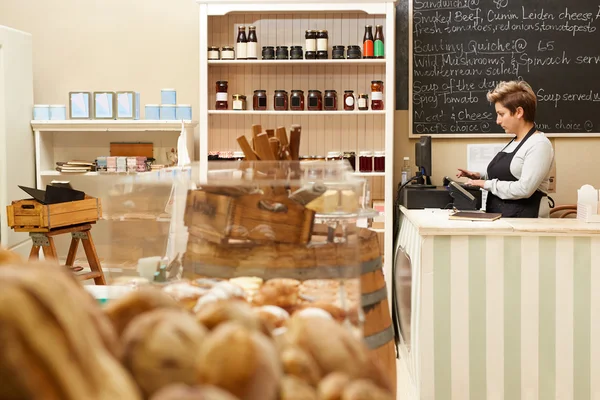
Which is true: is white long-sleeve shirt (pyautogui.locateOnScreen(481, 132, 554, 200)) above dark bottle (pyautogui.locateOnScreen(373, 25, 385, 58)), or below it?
below

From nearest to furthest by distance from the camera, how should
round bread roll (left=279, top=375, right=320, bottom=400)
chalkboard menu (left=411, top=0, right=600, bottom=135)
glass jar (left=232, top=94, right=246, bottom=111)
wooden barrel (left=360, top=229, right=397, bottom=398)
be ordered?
1. round bread roll (left=279, top=375, right=320, bottom=400)
2. wooden barrel (left=360, top=229, right=397, bottom=398)
3. glass jar (left=232, top=94, right=246, bottom=111)
4. chalkboard menu (left=411, top=0, right=600, bottom=135)

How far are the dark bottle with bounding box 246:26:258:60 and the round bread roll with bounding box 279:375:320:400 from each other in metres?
4.43

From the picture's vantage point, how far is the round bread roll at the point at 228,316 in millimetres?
671

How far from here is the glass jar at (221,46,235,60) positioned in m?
4.89

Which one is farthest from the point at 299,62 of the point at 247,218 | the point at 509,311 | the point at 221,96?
the point at 247,218

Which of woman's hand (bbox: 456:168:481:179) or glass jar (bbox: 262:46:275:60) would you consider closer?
woman's hand (bbox: 456:168:481:179)

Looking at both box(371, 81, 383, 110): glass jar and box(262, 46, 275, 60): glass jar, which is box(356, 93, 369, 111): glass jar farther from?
box(262, 46, 275, 60): glass jar

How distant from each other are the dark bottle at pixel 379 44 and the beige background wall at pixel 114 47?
568mm

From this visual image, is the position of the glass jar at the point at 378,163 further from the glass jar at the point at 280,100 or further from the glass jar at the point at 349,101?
the glass jar at the point at 280,100

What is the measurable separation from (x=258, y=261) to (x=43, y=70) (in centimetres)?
462

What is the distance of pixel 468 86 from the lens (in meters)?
5.09

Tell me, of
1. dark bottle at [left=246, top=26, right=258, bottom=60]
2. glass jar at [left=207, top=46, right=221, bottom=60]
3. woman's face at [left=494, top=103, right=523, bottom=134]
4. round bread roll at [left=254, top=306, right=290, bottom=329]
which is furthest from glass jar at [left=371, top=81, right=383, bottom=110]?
round bread roll at [left=254, top=306, right=290, bottom=329]

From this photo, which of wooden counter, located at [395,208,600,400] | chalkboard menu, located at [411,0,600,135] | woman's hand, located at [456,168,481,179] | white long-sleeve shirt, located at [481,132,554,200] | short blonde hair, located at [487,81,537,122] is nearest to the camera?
wooden counter, located at [395,208,600,400]

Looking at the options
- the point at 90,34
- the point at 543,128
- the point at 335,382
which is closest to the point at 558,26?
the point at 543,128
